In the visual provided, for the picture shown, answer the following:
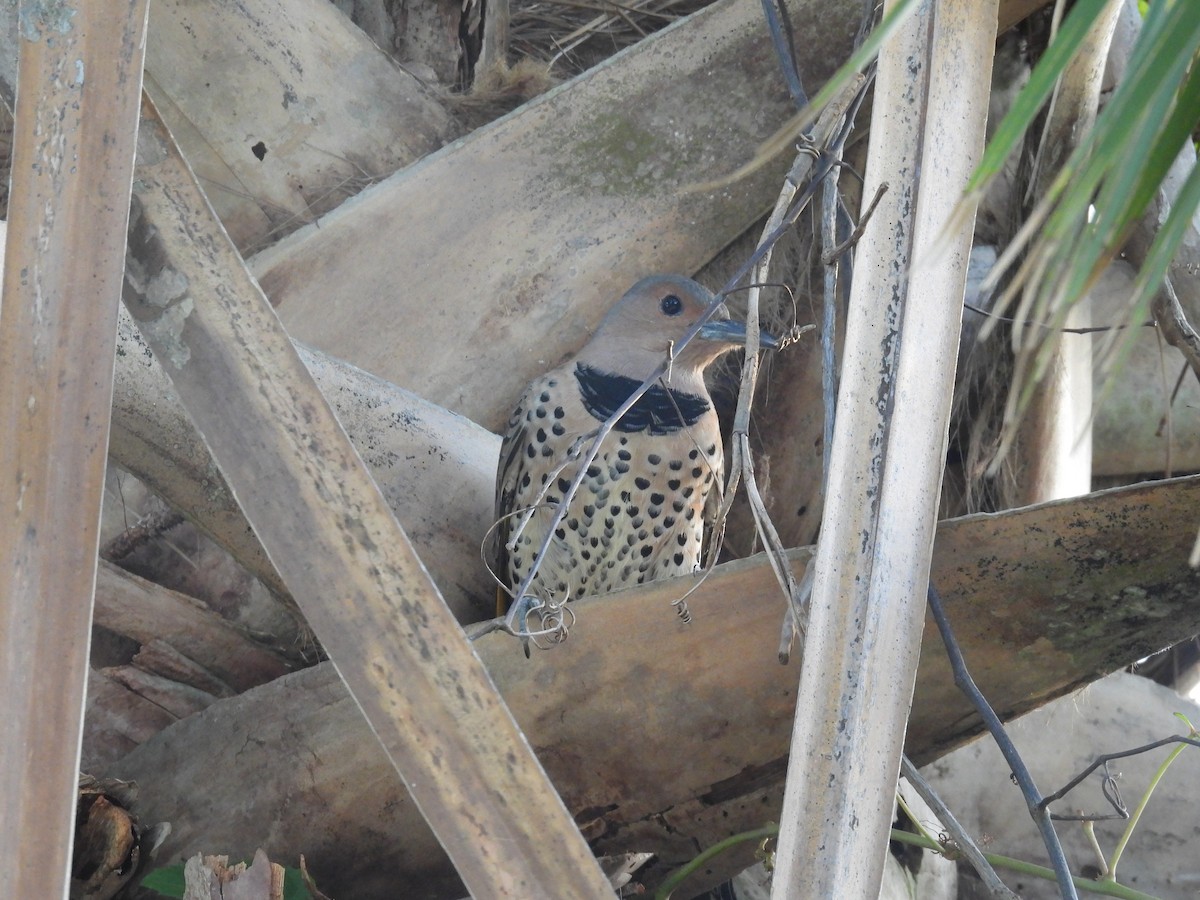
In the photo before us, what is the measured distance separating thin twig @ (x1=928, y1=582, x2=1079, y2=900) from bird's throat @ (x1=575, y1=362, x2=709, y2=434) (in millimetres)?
932

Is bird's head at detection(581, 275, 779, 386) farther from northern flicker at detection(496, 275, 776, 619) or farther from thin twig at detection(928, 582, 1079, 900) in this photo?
thin twig at detection(928, 582, 1079, 900)

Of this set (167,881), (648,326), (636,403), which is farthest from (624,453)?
(167,881)

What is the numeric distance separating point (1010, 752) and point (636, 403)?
121cm

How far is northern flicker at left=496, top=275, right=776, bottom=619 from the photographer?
2.48m

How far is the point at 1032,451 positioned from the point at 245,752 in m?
1.52

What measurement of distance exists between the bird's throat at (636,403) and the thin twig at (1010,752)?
3.06 feet

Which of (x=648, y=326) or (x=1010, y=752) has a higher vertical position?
(x=648, y=326)

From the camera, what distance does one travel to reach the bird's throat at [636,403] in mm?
2502

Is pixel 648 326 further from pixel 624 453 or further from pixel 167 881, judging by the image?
pixel 167 881

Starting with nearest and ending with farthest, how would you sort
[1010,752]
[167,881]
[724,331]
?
[1010,752]
[167,881]
[724,331]

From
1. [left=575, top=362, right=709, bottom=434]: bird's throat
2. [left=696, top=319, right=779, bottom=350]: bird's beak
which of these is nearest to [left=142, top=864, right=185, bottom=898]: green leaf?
[left=575, top=362, right=709, bottom=434]: bird's throat

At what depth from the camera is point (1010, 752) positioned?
4.88 feet

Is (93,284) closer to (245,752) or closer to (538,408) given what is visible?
(245,752)

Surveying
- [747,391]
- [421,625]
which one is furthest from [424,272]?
[421,625]
